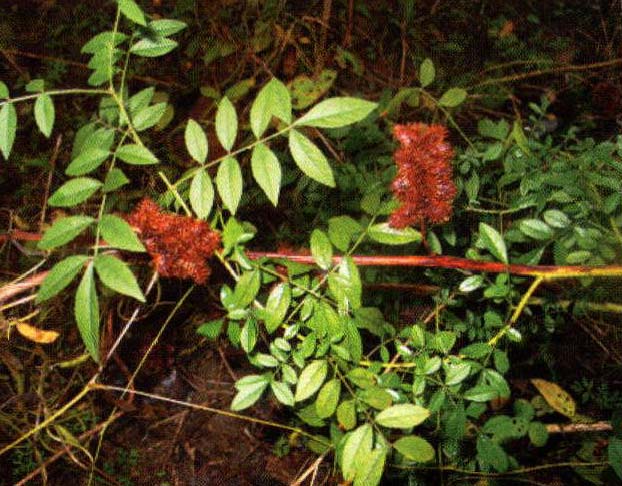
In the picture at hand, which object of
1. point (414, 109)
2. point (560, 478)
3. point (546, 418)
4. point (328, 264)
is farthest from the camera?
point (414, 109)

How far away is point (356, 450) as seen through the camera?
91 centimetres

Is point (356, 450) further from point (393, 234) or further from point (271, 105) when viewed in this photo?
point (271, 105)

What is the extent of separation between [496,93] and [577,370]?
5.64ft

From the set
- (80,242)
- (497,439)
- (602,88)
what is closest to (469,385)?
(497,439)

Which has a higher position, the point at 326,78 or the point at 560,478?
the point at 326,78

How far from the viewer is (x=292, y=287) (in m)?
1.10

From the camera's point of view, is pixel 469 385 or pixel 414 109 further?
pixel 414 109

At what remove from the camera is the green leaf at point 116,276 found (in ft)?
2.61

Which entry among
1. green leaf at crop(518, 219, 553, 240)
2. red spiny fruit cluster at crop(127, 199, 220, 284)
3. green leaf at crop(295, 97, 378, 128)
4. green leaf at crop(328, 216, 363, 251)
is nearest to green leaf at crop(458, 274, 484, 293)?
green leaf at crop(518, 219, 553, 240)

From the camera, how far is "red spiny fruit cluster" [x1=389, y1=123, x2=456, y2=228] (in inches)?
38.8

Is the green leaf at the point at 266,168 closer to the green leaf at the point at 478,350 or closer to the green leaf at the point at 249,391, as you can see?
the green leaf at the point at 249,391

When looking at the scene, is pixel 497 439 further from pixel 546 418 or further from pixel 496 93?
pixel 496 93

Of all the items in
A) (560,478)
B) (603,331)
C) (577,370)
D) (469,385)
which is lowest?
(560,478)

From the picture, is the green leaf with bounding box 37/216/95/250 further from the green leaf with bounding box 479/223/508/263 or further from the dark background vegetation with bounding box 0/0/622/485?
the green leaf with bounding box 479/223/508/263
